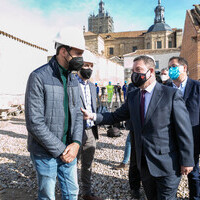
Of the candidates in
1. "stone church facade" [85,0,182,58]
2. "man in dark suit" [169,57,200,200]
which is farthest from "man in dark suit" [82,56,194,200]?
"stone church facade" [85,0,182,58]

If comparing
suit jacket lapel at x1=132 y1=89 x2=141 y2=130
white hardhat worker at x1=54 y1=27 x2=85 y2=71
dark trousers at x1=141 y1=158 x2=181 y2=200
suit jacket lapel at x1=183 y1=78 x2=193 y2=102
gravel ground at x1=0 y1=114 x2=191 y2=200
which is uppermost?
white hardhat worker at x1=54 y1=27 x2=85 y2=71

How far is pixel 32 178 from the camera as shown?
369 cm

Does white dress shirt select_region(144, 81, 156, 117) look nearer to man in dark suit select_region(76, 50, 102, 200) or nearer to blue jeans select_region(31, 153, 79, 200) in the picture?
blue jeans select_region(31, 153, 79, 200)

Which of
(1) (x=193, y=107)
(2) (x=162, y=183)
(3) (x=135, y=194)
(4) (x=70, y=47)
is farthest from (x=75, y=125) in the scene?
(3) (x=135, y=194)

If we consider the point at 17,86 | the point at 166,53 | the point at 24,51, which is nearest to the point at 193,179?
the point at 17,86

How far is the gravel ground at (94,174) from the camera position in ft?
10.4

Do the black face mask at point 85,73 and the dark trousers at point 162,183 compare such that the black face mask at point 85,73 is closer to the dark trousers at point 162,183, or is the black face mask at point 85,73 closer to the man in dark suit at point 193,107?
the man in dark suit at point 193,107

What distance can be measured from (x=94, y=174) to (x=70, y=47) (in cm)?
295

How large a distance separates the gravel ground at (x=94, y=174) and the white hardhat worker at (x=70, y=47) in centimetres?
238

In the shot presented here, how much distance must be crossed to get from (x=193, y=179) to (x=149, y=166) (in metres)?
1.20

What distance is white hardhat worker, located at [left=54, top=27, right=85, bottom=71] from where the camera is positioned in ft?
5.86

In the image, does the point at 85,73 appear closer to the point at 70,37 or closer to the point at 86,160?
the point at 70,37

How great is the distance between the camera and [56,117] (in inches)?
69.2

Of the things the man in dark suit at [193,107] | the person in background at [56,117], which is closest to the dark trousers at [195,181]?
the man in dark suit at [193,107]
